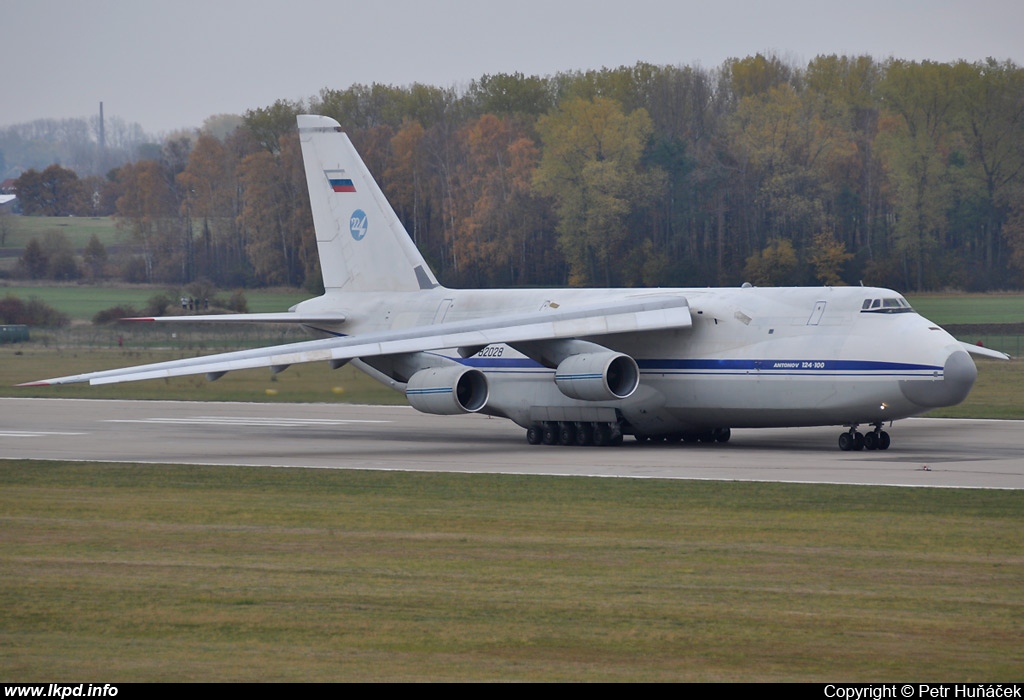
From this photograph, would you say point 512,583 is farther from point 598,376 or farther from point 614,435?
point 614,435

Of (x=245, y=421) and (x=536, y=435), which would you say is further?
(x=245, y=421)

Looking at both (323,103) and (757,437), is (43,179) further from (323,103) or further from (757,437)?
(757,437)

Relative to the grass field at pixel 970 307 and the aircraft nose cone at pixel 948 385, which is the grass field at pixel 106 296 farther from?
the aircraft nose cone at pixel 948 385

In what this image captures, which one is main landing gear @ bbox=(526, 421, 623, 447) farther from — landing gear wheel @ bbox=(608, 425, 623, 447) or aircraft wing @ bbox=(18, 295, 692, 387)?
aircraft wing @ bbox=(18, 295, 692, 387)

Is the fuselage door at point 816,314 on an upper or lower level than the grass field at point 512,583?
upper

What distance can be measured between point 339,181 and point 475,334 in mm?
8108

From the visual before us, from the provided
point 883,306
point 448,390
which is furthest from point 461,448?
point 883,306

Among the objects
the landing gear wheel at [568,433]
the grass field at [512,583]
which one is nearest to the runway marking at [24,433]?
the grass field at [512,583]

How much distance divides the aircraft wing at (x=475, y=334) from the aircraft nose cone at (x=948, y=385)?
4.22 meters

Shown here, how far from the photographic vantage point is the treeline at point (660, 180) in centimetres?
4912

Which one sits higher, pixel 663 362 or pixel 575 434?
pixel 663 362

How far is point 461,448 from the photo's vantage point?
2586cm

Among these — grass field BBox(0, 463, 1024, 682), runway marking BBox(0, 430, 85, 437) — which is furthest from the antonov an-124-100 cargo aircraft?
grass field BBox(0, 463, 1024, 682)

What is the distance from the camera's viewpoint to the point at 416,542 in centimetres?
1452
